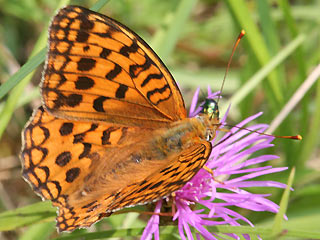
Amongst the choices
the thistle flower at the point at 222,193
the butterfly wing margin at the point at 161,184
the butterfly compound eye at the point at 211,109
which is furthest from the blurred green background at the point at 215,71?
the butterfly compound eye at the point at 211,109

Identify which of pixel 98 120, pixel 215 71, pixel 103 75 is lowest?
pixel 98 120

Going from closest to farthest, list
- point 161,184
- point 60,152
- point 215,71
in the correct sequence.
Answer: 1. point 161,184
2. point 60,152
3. point 215,71

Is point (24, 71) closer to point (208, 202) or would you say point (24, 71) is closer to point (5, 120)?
point (5, 120)

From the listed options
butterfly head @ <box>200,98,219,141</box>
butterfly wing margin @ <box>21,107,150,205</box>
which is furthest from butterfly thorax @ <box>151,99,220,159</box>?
butterfly wing margin @ <box>21,107,150,205</box>

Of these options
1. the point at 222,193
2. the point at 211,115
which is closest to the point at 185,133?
the point at 211,115

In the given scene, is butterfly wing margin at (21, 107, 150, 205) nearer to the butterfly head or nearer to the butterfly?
the butterfly

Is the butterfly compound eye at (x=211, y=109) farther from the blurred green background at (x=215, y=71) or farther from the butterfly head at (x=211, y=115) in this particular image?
the blurred green background at (x=215, y=71)

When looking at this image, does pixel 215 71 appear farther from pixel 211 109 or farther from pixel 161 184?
pixel 161 184
